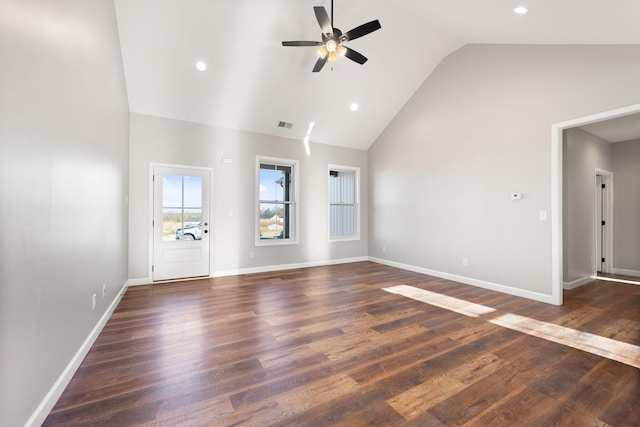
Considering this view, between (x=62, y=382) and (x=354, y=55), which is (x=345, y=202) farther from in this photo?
(x=62, y=382)

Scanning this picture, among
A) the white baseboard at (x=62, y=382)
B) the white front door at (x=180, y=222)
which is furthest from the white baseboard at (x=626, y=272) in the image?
the white baseboard at (x=62, y=382)

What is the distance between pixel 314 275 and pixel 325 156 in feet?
9.27

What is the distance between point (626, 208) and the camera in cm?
552

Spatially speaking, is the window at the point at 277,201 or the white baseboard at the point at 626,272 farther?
the window at the point at 277,201

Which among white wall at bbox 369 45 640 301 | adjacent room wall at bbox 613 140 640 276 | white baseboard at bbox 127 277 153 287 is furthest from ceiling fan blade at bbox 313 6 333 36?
adjacent room wall at bbox 613 140 640 276

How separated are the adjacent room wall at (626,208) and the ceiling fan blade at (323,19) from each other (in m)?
6.55

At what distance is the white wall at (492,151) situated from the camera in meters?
3.42

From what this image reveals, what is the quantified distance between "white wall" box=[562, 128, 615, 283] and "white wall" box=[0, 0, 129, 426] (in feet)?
20.5

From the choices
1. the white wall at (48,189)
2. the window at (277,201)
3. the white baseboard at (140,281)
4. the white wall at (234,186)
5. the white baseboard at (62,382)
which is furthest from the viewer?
the window at (277,201)

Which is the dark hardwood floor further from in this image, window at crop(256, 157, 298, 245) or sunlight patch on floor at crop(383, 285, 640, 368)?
window at crop(256, 157, 298, 245)

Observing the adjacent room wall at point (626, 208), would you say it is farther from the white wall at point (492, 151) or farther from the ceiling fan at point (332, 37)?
the ceiling fan at point (332, 37)

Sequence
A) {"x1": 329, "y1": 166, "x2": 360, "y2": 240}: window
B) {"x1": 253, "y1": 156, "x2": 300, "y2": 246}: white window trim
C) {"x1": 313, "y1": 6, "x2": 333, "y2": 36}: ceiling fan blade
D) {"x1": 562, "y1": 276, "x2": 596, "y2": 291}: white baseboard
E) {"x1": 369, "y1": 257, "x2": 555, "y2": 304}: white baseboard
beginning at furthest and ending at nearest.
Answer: {"x1": 329, "y1": 166, "x2": 360, "y2": 240}: window, {"x1": 253, "y1": 156, "x2": 300, "y2": 246}: white window trim, {"x1": 562, "y1": 276, "x2": 596, "y2": 291}: white baseboard, {"x1": 369, "y1": 257, "x2": 555, "y2": 304}: white baseboard, {"x1": 313, "y1": 6, "x2": 333, "y2": 36}: ceiling fan blade

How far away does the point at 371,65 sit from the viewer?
4.85 meters

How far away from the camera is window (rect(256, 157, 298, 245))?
228 inches
